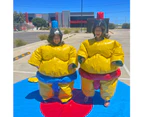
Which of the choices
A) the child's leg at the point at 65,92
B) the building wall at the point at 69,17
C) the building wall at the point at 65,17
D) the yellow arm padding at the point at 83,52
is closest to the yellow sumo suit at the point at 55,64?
the child's leg at the point at 65,92

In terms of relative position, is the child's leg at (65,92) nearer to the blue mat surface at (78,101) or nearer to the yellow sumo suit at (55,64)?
the yellow sumo suit at (55,64)

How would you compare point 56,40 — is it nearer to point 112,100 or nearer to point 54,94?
point 54,94

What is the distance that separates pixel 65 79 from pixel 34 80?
6.47 feet

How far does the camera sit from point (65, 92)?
3.68 meters

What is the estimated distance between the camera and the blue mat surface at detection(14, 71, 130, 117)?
346 centimetres

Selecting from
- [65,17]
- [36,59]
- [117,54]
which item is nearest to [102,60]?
[117,54]

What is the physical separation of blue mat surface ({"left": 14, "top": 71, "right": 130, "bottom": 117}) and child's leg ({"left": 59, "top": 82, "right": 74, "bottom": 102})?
0.27m

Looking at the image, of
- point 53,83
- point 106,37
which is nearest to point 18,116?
point 53,83

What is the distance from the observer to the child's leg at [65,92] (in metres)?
3.63

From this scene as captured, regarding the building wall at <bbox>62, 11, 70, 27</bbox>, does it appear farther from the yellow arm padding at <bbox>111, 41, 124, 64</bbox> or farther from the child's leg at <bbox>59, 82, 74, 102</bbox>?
the yellow arm padding at <bbox>111, 41, 124, 64</bbox>

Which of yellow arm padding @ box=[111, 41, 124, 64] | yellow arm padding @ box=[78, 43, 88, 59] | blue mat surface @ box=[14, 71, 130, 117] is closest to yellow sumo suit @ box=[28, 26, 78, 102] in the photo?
yellow arm padding @ box=[78, 43, 88, 59]

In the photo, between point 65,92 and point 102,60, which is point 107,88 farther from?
point 65,92

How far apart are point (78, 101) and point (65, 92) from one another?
1.41 feet

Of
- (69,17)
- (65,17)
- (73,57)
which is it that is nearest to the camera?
(73,57)
